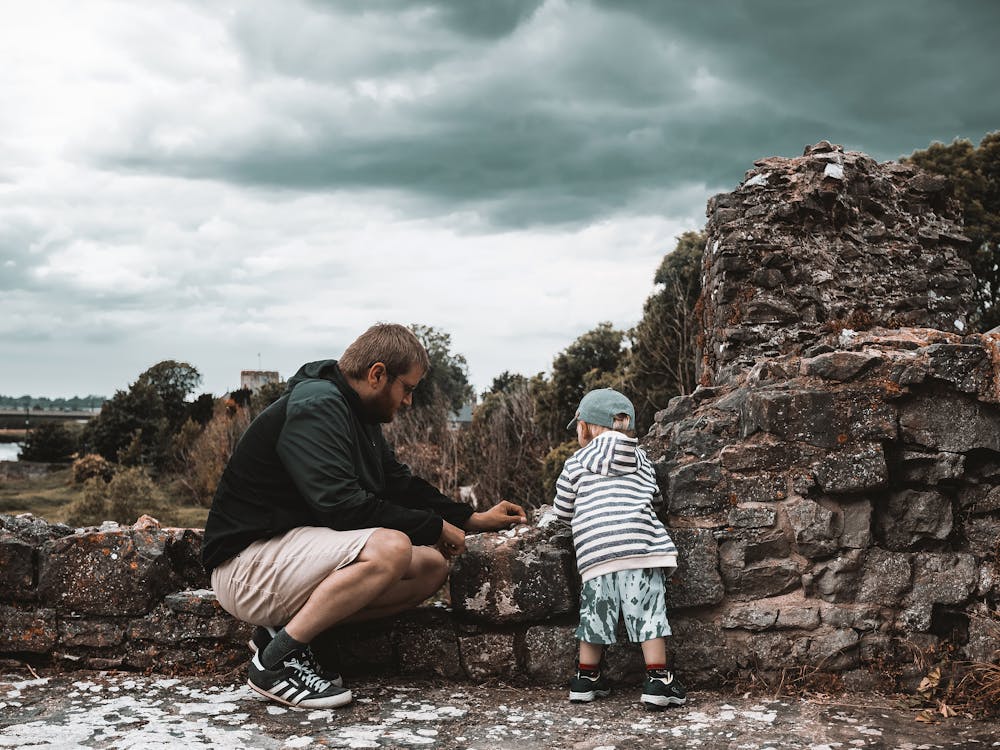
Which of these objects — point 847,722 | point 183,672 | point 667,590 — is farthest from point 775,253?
point 183,672

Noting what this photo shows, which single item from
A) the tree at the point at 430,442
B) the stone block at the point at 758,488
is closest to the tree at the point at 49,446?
the tree at the point at 430,442

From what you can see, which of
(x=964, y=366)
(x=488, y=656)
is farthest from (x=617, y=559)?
(x=964, y=366)

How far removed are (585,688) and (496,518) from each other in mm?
843

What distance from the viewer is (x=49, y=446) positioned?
33938 mm

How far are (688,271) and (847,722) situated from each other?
16.2m

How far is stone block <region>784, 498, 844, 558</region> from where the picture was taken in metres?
3.97

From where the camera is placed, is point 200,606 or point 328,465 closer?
point 328,465

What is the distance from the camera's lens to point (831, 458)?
4020 mm

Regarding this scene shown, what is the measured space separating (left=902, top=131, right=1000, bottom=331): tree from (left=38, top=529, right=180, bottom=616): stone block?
65.8 ft

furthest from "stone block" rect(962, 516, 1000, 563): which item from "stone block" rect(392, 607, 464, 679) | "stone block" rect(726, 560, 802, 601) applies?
"stone block" rect(392, 607, 464, 679)

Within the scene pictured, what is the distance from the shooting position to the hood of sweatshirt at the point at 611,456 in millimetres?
3881

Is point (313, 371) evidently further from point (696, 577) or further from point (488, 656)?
point (696, 577)

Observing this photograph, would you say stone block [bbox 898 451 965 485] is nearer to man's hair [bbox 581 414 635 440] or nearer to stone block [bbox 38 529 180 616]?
man's hair [bbox 581 414 635 440]

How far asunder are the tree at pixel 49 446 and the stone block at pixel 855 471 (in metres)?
34.5
